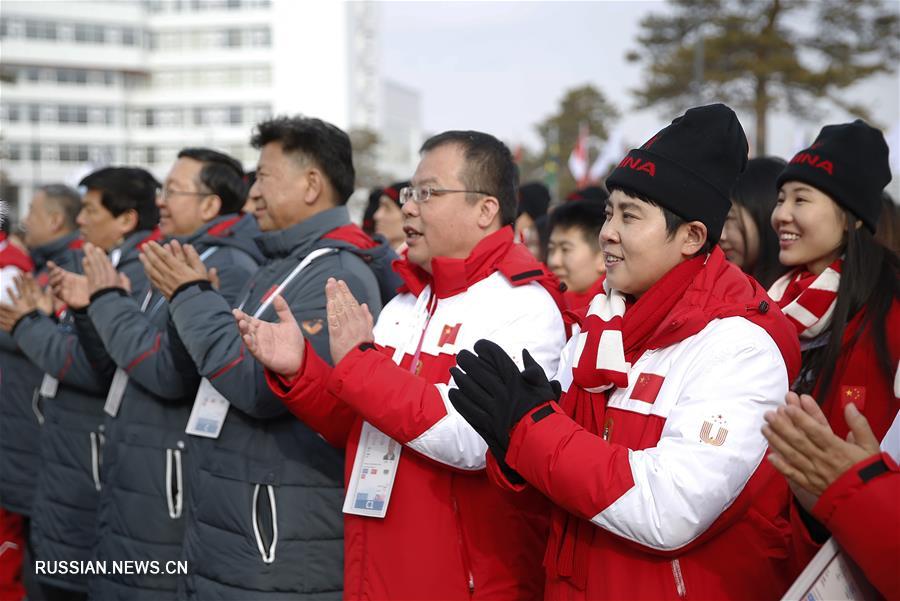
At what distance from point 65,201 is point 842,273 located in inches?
238

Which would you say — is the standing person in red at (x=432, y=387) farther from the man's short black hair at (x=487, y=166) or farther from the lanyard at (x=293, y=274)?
the lanyard at (x=293, y=274)

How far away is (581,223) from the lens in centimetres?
514

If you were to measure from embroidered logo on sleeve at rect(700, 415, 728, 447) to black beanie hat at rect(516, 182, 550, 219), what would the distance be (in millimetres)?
4802

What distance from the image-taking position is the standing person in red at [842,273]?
318 cm

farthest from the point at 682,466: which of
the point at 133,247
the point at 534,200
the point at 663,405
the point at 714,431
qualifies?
the point at 534,200

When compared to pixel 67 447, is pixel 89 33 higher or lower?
higher

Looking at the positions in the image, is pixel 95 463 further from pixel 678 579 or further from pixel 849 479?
pixel 849 479

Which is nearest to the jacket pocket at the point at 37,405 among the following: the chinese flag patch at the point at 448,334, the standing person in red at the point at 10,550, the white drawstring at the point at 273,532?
the standing person in red at the point at 10,550

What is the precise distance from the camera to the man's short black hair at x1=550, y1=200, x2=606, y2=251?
513cm

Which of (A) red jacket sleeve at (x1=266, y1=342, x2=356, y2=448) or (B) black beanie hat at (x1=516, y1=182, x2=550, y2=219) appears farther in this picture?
(B) black beanie hat at (x1=516, y1=182, x2=550, y2=219)

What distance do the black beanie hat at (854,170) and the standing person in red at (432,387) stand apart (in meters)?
1.06

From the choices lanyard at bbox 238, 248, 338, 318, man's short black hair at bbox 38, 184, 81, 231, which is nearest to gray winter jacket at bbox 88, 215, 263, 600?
lanyard at bbox 238, 248, 338, 318

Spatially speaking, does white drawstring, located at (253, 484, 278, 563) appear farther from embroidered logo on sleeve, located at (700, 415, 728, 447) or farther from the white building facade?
the white building facade

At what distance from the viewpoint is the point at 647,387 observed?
8.38ft
